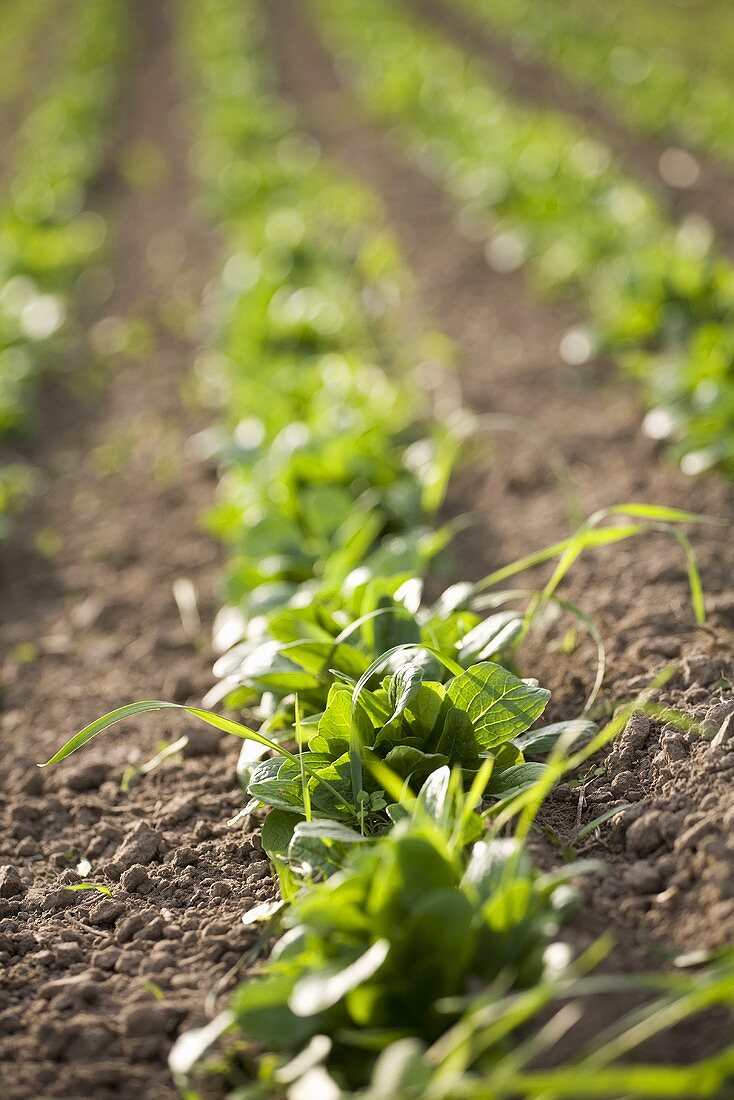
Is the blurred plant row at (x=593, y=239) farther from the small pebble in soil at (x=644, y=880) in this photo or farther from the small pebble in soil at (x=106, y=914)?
the small pebble in soil at (x=106, y=914)

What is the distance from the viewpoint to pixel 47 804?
89.4 inches

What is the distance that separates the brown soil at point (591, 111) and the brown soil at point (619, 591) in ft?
5.08

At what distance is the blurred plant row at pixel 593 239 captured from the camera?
3348mm

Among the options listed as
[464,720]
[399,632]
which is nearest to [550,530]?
[399,632]

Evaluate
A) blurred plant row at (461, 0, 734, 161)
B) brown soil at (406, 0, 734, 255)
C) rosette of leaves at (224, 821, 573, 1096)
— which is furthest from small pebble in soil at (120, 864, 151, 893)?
blurred plant row at (461, 0, 734, 161)

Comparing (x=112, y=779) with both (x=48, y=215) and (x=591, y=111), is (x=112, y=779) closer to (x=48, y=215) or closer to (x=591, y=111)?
(x=48, y=215)

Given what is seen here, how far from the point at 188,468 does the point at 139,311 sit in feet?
7.16

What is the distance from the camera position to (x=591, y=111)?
9.41 metres

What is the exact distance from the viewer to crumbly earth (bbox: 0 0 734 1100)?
1567 mm

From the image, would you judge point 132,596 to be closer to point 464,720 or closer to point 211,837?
point 211,837

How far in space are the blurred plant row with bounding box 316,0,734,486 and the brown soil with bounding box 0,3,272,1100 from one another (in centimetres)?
165

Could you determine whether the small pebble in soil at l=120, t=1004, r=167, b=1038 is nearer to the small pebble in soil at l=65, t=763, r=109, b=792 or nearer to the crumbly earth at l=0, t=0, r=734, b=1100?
the crumbly earth at l=0, t=0, r=734, b=1100

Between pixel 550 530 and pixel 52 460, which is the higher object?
pixel 52 460

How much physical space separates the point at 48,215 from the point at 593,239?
4.24 m
